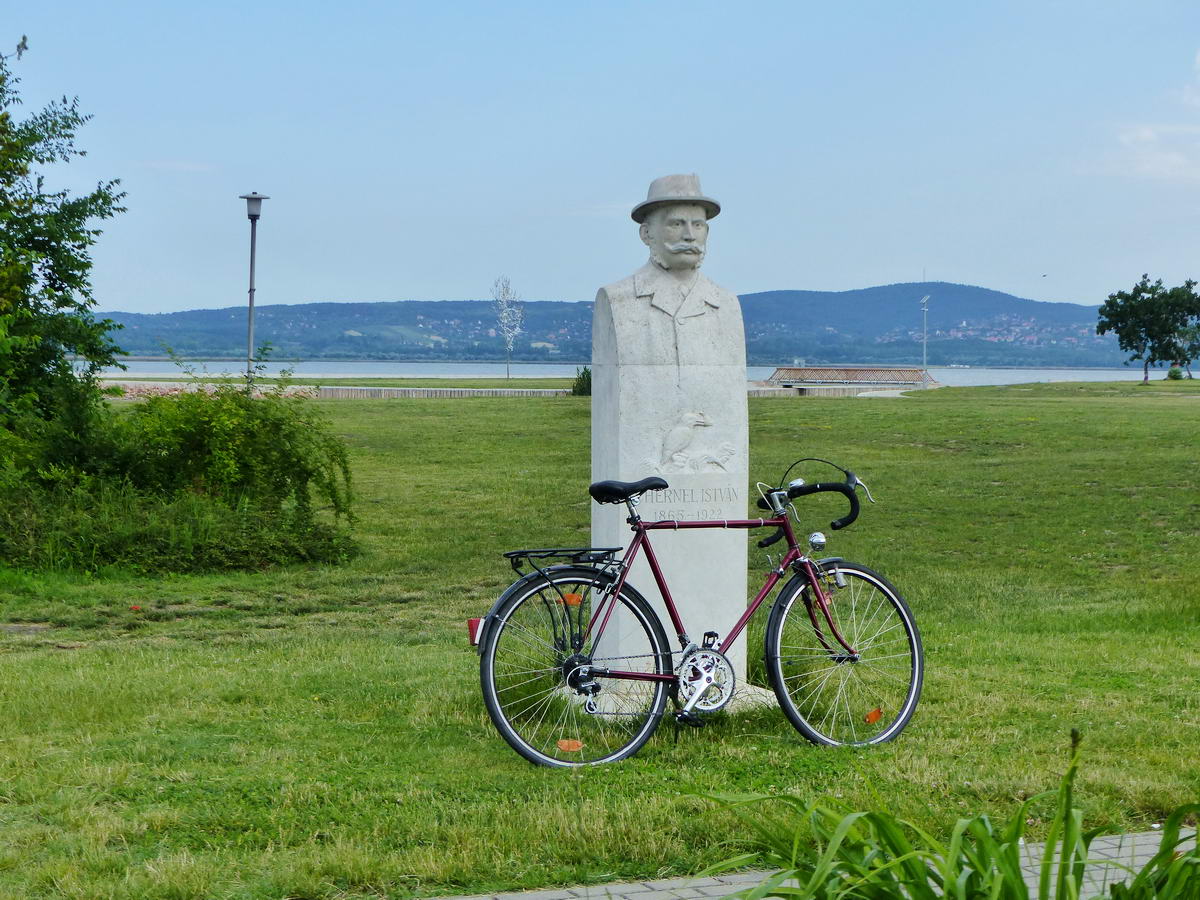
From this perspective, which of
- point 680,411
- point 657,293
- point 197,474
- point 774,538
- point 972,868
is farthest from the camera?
point 197,474

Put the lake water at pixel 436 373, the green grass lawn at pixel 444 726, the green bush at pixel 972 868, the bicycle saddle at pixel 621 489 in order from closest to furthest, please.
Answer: the green bush at pixel 972 868 < the green grass lawn at pixel 444 726 < the bicycle saddle at pixel 621 489 < the lake water at pixel 436 373

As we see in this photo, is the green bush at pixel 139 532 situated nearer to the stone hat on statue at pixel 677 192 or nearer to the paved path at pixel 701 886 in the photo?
the stone hat on statue at pixel 677 192

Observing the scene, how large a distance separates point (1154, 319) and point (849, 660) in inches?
2637

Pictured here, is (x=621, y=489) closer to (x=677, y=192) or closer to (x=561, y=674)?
(x=561, y=674)

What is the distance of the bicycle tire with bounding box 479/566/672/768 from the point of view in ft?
17.5

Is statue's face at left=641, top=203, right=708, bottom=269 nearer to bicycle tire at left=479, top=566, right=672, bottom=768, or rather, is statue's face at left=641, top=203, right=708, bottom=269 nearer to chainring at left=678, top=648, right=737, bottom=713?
bicycle tire at left=479, top=566, right=672, bottom=768

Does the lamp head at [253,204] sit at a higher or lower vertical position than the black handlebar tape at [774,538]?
higher

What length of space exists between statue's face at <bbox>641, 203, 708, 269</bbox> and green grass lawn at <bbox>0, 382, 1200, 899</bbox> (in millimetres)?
2230

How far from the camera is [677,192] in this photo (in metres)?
6.66

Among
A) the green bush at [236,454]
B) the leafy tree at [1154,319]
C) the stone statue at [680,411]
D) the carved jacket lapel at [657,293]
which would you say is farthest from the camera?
the leafy tree at [1154,319]

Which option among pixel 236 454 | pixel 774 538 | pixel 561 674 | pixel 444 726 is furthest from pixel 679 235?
pixel 236 454

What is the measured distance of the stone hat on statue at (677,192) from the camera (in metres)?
6.64

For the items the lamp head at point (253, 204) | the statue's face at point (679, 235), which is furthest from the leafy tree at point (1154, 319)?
the statue's face at point (679, 235)

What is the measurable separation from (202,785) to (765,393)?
40666mm
